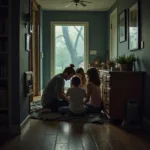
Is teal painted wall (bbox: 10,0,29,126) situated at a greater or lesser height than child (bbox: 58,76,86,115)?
greater

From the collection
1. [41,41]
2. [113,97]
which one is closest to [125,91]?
[113,97]

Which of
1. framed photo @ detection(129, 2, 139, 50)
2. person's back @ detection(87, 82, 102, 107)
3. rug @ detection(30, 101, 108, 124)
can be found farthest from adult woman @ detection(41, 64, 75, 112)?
framed photo @ detection(129, 2, 139, 50)

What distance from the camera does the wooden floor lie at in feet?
10.4

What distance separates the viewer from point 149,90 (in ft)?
13.8

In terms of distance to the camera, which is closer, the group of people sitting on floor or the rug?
Result: the rug

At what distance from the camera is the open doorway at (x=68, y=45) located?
9.13m

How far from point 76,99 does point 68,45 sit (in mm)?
4756

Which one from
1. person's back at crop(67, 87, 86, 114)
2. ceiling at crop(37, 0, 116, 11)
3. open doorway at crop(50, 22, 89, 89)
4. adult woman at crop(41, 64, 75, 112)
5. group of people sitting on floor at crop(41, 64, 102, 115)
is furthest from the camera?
open doorway at crop(50, 22, 89, 89)

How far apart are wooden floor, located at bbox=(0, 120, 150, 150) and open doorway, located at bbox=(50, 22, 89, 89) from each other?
503 centimetres

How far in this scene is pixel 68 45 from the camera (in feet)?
30.9

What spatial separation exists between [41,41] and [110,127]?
199 inches

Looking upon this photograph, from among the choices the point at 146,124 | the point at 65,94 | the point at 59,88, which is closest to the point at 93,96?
the point at 65,94

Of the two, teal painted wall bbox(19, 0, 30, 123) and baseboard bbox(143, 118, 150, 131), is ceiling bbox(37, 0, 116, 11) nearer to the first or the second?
teal painted wall bbox(19, 0, 30, 123)
